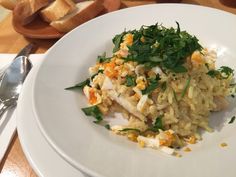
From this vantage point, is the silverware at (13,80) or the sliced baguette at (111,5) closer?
the silverware at (13,80)

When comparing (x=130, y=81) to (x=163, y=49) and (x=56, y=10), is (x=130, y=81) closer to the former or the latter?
(x=163, y=49)

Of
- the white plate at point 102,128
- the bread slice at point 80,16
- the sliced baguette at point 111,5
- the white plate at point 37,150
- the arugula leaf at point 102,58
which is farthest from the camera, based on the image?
the sliced baguette at point 111,5

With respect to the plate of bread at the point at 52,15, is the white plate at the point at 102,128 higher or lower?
higher

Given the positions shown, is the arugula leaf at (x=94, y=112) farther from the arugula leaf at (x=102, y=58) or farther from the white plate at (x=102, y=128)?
the arugula leaf at (x=102, y=58)

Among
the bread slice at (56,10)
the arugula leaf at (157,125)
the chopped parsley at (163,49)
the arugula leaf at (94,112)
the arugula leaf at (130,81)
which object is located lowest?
the bread slice at (56,10)

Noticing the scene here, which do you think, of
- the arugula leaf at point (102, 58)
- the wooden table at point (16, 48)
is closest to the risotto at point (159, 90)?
the arugula leaf at point (102, 58)

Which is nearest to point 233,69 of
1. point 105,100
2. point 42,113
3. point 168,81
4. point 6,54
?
point 168,81

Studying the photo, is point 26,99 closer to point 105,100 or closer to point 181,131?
point 105,100

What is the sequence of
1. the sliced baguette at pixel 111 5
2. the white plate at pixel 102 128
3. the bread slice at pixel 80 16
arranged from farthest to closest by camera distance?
the sliced baguette at pixel 111 5 < the bread slice at pixel 80 16 < the white plate at pixel 102 128
